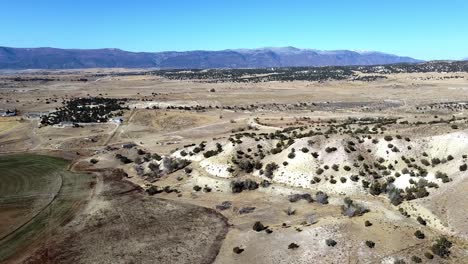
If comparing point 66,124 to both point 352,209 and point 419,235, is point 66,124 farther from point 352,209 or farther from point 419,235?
point 419,235

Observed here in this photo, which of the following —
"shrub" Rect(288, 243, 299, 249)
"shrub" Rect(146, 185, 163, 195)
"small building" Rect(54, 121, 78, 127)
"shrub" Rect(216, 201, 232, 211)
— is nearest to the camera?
"shrub" Rect(288, 243, 299, 249)

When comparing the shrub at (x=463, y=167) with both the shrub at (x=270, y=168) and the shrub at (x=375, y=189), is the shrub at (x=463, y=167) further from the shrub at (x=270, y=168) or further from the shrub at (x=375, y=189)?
the shrub at (x=270, y=168)

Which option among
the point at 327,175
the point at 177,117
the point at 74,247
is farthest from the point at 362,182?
the point at 177,117

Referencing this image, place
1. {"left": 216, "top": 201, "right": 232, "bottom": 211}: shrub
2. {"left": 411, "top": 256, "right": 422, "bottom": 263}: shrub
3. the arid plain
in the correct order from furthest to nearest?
1. {"left": 216, "top": 201, "right": 232, "bottom": 211}: shrub
2. the arid plain
3. {"left": 411, "top": 256, "right": 422, "bottom": 263}: shrub

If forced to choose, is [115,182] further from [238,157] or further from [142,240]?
[142,240]

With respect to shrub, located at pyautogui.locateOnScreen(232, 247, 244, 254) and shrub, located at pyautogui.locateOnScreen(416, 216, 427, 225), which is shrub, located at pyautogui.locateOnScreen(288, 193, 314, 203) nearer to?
shrub, located at pyautogui.locateOnScreen(416, 216, 427, 225)

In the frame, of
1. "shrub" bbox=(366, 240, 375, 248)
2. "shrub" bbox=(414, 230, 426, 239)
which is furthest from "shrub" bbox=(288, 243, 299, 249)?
"shrub" bbox=(414, 230, 426, 239)

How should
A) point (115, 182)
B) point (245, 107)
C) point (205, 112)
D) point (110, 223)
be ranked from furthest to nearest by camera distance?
point (245, 107)
point (205, 112)
point (115, 182)
point (110, 223)

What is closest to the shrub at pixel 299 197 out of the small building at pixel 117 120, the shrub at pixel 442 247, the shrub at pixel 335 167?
the shrub at pixel 335 167
